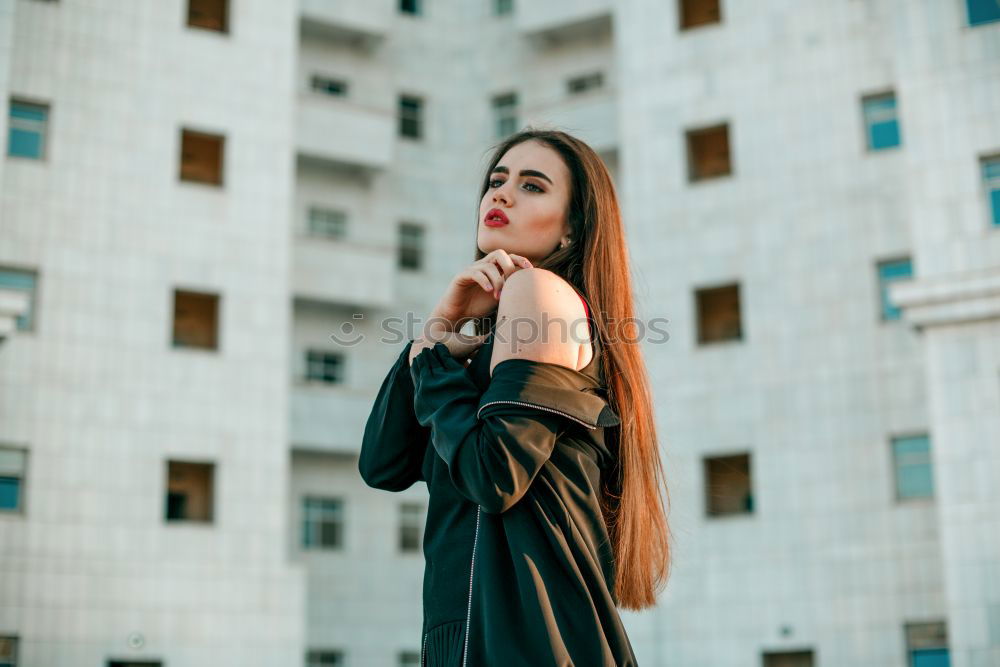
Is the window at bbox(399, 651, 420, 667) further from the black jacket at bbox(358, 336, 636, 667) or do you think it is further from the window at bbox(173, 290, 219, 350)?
the black jacket at bbox(358, 336, 636, 667)

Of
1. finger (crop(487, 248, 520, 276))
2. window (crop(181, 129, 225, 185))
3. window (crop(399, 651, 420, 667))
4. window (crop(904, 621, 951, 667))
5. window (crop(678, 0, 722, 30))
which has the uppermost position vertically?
window (crop(678, 0, 722, 30))

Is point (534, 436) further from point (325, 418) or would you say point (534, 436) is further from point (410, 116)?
point (410, 116)

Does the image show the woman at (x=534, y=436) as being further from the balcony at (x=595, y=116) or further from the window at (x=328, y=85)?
the window at (x=328, y=85)

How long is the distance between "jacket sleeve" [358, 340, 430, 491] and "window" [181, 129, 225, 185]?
2721 cm

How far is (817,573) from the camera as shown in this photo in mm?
26984

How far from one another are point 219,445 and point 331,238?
736cm

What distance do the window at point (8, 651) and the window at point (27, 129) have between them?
30.5 feet

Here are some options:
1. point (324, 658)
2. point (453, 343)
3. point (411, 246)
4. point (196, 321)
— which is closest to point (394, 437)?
point (453, 343)

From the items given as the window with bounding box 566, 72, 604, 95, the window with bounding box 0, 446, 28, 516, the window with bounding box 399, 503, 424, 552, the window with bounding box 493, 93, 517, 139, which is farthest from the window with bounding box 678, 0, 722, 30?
the window with bounding box 0, 446, 28, 516

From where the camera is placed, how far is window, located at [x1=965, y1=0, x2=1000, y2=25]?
24.8 m

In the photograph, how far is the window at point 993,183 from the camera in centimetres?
2384

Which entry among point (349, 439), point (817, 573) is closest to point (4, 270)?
point (349, 439)

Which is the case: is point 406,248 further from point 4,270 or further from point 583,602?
point 583,602

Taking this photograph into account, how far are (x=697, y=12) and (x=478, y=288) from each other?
94.0ft
